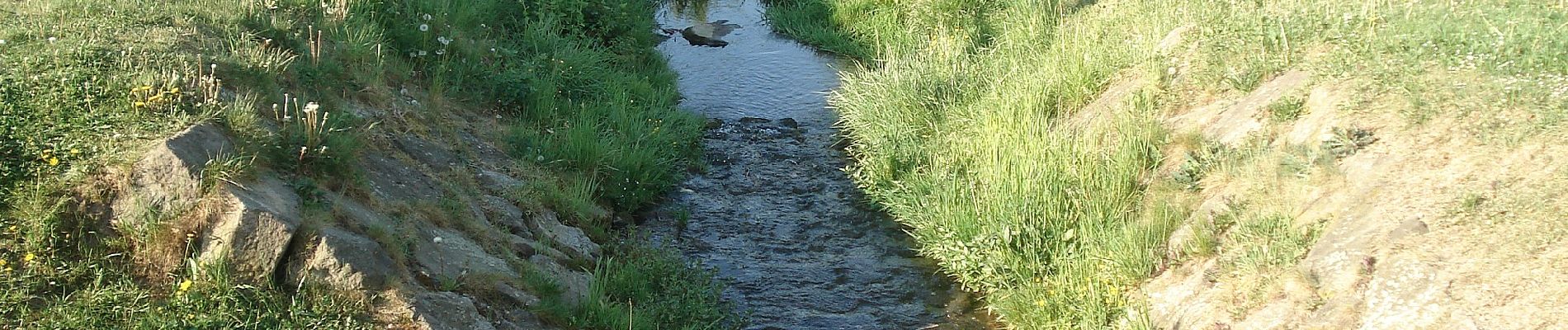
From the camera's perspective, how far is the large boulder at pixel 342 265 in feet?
16.2

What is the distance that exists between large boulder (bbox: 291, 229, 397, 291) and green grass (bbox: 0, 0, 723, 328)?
0.09 m

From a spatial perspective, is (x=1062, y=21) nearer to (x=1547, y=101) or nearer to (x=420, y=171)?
(x=1547, y=101)

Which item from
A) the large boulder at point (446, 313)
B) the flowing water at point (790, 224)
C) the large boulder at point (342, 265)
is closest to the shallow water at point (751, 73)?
the flowing water at point (790, 224)

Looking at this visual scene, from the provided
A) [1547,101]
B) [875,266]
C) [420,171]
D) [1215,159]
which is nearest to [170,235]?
[420,171]

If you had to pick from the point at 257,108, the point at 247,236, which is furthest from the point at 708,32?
the point at 247,236

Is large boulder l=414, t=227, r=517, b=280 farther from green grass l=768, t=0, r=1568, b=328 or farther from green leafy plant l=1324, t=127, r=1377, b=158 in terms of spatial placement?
green leafy plant l=1324, t=127, r=1377, b=158

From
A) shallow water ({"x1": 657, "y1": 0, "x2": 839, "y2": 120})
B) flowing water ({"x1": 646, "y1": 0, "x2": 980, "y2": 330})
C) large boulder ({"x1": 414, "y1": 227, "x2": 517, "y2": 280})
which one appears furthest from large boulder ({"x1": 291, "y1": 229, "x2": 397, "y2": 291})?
shallow water ({"x1": 657, "y1": 0, "x2": 839, "y2": 120})

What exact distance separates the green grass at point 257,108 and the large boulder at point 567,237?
25cm

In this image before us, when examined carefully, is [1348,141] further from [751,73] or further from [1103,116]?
[751,73]

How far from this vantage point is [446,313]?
517cm

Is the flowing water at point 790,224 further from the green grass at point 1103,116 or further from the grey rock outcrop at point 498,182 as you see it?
the grey rock outcrop at point 498,182

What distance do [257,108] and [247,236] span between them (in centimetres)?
124

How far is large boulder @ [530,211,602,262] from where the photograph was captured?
6.80 m

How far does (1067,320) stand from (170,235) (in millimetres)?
4249
